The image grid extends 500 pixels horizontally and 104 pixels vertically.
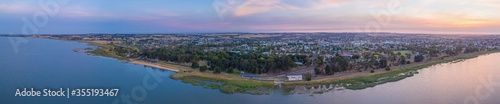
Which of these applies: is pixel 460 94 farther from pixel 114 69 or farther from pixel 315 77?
pixel 114 69

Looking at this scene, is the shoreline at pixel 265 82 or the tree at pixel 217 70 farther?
the tree at pixel 217 70

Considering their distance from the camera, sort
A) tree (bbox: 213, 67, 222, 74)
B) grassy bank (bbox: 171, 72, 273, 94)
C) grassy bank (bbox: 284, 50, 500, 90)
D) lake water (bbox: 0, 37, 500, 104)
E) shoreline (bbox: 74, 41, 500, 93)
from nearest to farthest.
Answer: lake water (bbox: 0, 37, 500, 104) < grassy bank (bbox: 171, 72, 273, 94) < shoreline (bbox: 74, 41, 500, 93) < grassy bank (bbox: 284, 50, 500, 90) < tree (bbox: 213, 67, 222, 74)

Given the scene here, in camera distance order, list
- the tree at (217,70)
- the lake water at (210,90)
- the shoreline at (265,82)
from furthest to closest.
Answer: the tree at (217,70)
the shoreline at (265,82)
the lake water at (210,90)

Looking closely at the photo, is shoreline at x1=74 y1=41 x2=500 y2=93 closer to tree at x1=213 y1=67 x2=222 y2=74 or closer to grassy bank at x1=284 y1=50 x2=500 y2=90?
grassy bank at x1=284 y1=50 x2=500 y2=90

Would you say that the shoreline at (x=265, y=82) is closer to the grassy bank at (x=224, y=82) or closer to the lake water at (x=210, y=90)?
the grassy bank at (x=224, y=82)

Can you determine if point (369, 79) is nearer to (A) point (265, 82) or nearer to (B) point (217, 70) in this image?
(A) point (265, 82)

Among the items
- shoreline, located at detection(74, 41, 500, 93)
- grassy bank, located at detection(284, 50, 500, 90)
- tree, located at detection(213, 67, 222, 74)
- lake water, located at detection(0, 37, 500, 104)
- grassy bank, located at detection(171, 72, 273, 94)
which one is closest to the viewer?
lake water, located at detection(0, 37, 500, 104)

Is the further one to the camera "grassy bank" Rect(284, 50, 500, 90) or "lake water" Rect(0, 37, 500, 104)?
"grassy bank" Rect(284, 50, 500, 90)

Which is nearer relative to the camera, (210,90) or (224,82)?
(210,90)

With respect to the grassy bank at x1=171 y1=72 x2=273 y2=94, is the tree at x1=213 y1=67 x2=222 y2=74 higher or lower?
higher

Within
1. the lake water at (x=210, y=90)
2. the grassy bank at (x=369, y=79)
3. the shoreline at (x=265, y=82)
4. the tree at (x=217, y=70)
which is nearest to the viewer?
the lake water at (x=210, y=90)

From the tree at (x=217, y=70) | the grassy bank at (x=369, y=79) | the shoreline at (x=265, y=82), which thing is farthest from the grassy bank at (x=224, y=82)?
the grassy bank at (x=369, y=79)

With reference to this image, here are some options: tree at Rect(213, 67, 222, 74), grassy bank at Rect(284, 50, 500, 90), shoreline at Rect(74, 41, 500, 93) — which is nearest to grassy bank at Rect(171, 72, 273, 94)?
shoreline at Rect(74, 41, 500, 93)

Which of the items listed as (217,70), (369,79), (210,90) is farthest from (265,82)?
(369,79)
